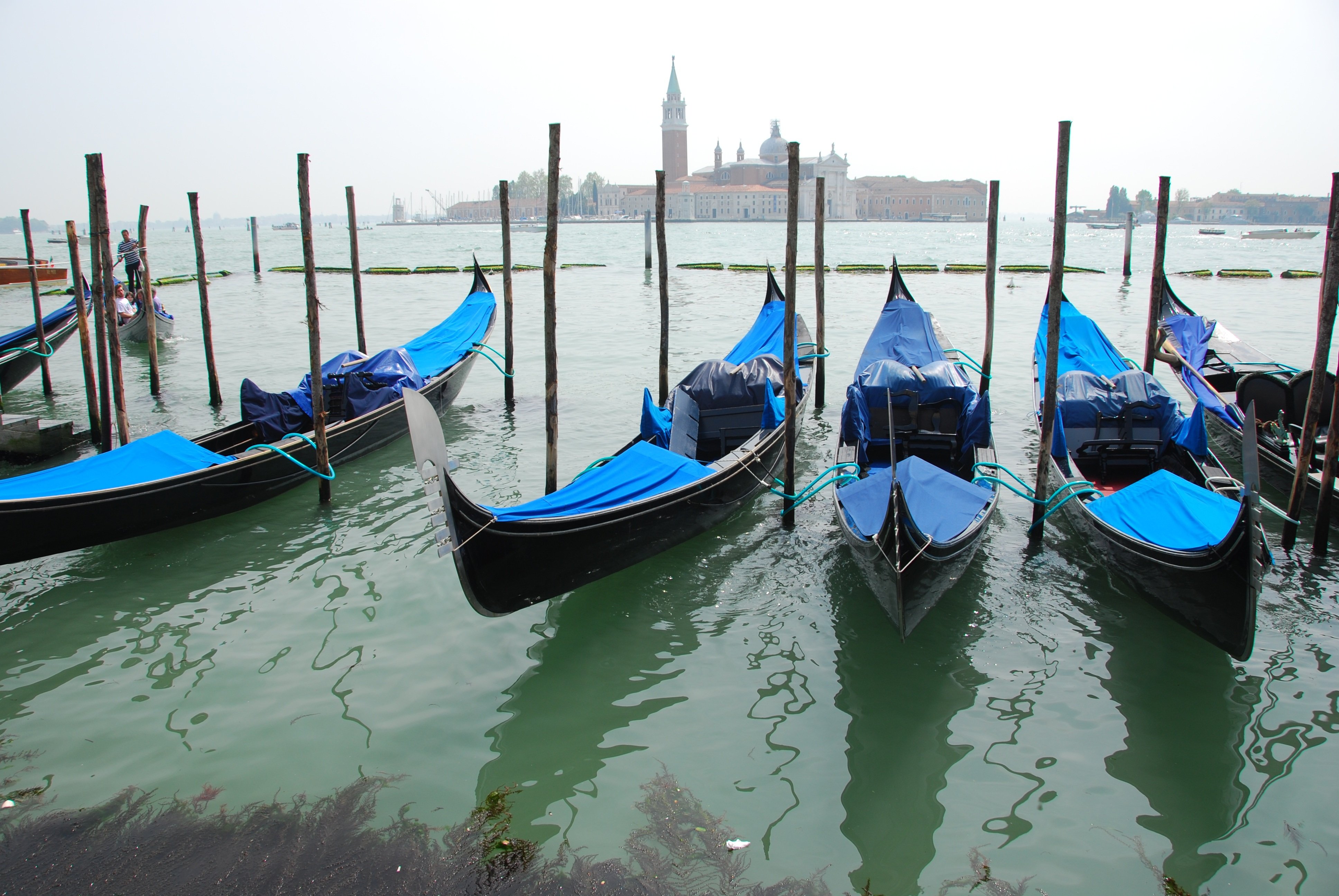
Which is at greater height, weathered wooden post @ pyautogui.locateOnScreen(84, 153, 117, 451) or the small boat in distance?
the small boat in distance

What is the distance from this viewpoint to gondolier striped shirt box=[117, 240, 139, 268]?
8.54 metres

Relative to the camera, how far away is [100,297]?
5.32 metres

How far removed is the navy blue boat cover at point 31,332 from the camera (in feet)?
23.4

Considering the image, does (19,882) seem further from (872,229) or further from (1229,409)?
(872,229)

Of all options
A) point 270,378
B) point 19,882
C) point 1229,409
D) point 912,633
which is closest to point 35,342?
point 270,378

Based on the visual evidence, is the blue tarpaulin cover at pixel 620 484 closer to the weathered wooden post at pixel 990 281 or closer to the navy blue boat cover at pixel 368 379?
the navy blue boat cover at pixel 368 379

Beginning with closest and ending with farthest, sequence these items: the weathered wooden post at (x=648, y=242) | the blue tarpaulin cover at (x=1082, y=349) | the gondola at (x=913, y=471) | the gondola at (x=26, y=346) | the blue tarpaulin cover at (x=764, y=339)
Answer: the gondola at (x=913, y=471) < the blue tarpaulin cover at (x=1082, y=349) < the blue tarpaulin cover at (x=764, y=339) < the gondola at (x=26, y=346) < the weathered wooden post at (x=648, y=242)

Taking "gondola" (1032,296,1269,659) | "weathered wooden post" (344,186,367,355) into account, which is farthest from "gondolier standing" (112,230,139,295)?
"gondola" (1032,296,1269,659)

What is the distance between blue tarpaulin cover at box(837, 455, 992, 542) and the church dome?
8380cm

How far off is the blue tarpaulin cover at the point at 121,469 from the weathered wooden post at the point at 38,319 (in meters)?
3.99

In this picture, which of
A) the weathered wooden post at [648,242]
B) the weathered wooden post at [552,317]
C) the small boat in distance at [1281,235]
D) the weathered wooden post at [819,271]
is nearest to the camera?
the weathered wooden post at [552,317]

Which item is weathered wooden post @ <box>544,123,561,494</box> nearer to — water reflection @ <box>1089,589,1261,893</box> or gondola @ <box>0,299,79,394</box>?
water reflection @ <box>1089,589,1261,893</box>

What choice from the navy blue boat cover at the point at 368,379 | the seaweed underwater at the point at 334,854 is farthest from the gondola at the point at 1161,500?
the navy blue boat cover at the point at 368,379

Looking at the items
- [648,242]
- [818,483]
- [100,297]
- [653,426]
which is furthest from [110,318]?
[648,242]
